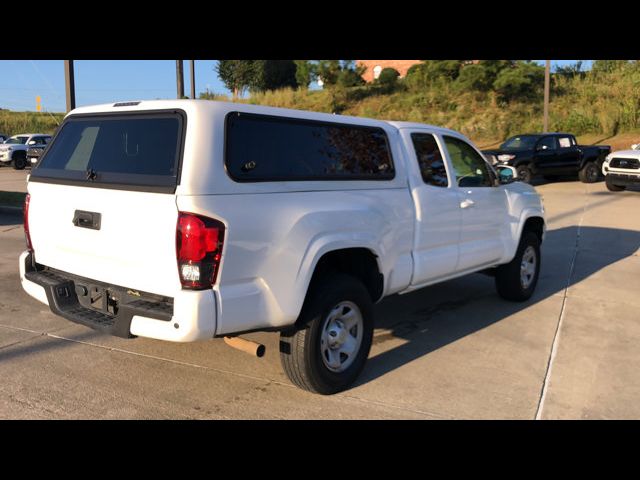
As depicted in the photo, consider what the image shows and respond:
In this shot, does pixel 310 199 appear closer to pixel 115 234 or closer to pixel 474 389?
pixel 115 234

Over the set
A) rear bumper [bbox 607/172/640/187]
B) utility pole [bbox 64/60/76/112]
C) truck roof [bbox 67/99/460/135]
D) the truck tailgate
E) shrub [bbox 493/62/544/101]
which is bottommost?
rear bumper [bbox 607/172/640/187]

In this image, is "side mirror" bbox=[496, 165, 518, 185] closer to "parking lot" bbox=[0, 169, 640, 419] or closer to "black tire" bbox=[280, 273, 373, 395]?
"parking lot" bbox=[0, 169, 640, 419]

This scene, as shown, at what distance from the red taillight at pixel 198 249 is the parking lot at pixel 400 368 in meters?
1.04

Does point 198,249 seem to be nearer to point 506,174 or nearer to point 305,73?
point 506,174

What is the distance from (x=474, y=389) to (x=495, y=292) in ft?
9.94

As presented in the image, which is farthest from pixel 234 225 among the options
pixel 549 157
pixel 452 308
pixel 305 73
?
pixel 305 73

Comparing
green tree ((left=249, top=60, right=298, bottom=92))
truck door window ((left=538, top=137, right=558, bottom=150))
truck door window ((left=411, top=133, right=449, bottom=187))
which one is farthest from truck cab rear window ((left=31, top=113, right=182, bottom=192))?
green tree ((left=249, top=60, right=298, bottom=92))

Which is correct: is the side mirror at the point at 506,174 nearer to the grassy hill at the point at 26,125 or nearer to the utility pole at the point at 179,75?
the utility pole at the point at 179,75

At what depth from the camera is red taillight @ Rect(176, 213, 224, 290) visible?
325 centimetres

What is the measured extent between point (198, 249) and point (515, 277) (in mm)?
4280

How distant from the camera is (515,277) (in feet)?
21.3

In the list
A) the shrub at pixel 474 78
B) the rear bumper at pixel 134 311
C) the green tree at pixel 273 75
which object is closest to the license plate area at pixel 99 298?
the rear bumper at pixel 134 311

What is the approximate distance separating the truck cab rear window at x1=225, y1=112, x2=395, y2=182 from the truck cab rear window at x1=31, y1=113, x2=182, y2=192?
0.36 metres
